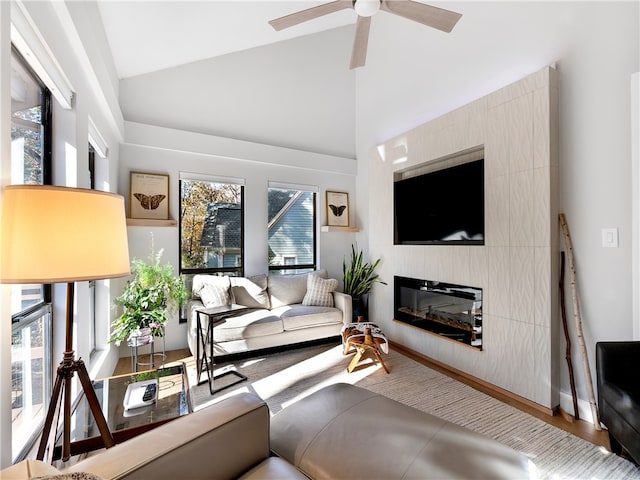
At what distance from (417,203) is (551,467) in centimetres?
252

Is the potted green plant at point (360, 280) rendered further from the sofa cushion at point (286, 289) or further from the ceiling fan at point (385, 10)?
the ceiling fan at point (385, 10)

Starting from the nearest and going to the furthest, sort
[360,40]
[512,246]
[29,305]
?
1. [29,305]
2. [360,40]
3. [512,246]

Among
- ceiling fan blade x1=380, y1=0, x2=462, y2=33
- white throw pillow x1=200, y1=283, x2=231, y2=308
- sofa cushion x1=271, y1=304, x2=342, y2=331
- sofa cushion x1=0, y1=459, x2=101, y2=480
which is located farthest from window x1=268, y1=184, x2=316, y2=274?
sofa cushion x1=0, y1=459, x2=101, y2=480

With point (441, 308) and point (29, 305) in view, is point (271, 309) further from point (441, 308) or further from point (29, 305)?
point (29, 305)

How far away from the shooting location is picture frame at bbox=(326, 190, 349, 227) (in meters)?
4.75

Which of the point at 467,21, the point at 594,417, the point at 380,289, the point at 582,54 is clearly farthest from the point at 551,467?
the point at 467,21

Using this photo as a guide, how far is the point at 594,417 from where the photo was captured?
6.90 feet

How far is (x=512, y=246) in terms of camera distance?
2572 mm

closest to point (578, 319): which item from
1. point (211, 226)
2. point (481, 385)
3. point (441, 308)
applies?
point (481, 385)

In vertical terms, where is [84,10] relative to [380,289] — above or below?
above

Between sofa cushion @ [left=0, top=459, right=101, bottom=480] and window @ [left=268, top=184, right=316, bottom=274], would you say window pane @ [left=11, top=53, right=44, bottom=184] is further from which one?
window @ [left=268, top=184, right=316, bottom=274]

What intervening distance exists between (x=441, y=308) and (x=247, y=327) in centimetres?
207

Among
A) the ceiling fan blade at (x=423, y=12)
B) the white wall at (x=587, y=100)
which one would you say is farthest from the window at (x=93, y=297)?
the white wall at (x=587, y=100)

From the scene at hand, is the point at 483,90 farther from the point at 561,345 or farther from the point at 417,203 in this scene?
the point at 561,345
